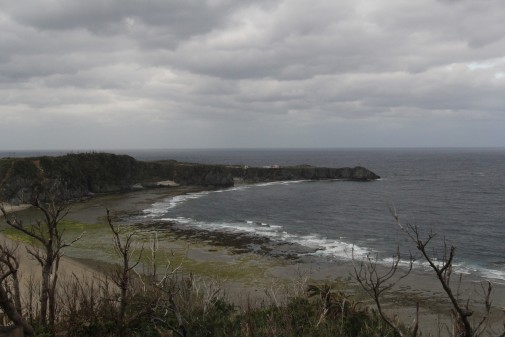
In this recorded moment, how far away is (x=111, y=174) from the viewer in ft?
310

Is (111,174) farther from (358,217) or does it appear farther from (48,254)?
(48,254)

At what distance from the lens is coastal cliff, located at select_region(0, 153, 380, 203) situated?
76.4m

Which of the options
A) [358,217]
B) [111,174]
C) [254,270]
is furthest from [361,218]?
[111,174]

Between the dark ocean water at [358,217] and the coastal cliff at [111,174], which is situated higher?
the coastal cliff at [111,174]

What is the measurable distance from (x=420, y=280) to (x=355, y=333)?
16684 millimetres

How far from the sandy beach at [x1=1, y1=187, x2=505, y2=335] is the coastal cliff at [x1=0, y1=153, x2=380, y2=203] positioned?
2903 cm

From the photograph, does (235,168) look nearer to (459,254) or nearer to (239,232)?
(239,232)

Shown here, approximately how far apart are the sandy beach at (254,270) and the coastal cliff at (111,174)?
95.2ft

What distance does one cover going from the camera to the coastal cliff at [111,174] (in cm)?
7638

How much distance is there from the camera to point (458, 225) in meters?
51.5

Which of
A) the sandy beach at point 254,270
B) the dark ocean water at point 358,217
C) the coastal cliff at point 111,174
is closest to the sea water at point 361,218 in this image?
the dark ocean water at point 358,217

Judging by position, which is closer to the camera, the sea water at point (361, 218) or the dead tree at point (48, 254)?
the dead tree at point (48, 254)

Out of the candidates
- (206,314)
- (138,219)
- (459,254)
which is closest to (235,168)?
(138,219)

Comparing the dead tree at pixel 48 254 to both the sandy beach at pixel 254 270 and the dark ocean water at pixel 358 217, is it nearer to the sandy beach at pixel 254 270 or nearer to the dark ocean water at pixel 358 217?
the sandy beach at pixel 254 270
